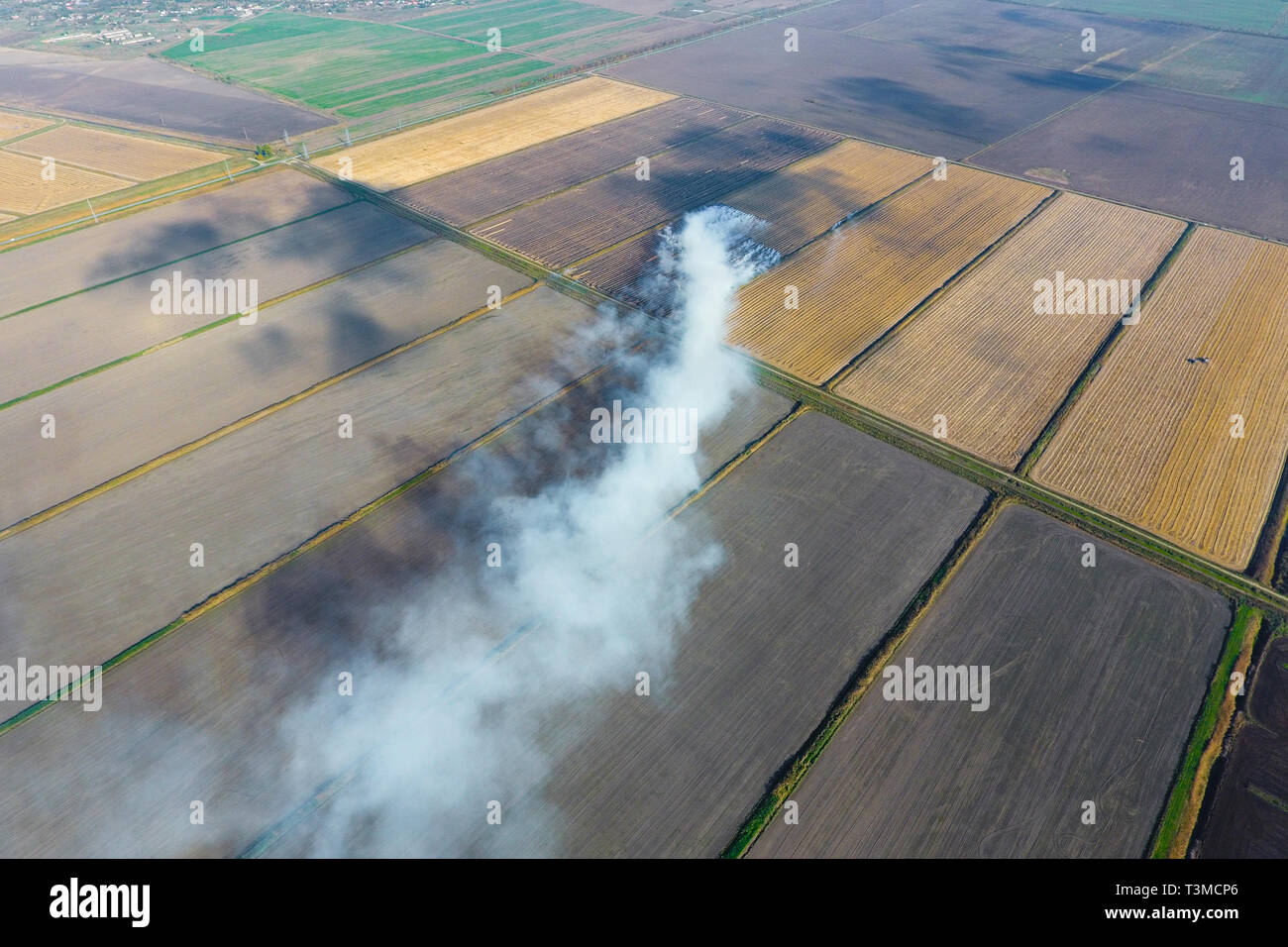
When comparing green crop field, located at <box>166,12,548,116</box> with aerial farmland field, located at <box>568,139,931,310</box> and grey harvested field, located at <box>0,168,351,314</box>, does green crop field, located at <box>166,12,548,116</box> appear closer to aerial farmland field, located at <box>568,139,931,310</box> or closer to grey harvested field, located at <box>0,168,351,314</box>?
grey harvested field, located at <box>0,168,351,314</box>

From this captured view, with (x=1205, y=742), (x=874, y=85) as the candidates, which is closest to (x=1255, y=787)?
(x=1205, y=742)

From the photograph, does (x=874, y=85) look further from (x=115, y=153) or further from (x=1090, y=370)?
(x=115, y=153)

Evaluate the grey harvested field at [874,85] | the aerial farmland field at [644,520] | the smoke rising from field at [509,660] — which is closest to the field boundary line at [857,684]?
the aerial farmland field at [644,520]

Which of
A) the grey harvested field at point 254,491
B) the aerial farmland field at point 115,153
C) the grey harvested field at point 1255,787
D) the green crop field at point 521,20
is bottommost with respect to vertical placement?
the grey harvested field at point 1255,787

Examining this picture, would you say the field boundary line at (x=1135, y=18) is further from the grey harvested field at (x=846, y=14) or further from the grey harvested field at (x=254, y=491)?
the grey harvested field at (x=254, y=491)

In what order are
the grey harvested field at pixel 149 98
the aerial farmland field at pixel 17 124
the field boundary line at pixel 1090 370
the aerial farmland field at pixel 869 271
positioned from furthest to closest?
the grey harvested field at pixel 149 98
the aerial farmland field at pixel 17 124
the aerial farmland field at pixel 869 271
the field boundary line at pixel 1090 370

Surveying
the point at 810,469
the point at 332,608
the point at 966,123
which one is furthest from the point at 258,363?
the point at 966,123
